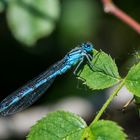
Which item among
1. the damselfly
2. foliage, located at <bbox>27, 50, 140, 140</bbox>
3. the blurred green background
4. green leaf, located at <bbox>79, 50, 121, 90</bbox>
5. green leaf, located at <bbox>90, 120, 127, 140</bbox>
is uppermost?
the blurred green background

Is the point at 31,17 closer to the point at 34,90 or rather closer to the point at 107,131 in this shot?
the point at 34,90

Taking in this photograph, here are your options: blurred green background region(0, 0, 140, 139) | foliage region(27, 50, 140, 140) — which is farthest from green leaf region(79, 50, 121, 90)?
blurred green background region(0, 0, 140, 139)

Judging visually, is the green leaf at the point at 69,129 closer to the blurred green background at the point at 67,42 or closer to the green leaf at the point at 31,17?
the green leaf at the point at 31,17

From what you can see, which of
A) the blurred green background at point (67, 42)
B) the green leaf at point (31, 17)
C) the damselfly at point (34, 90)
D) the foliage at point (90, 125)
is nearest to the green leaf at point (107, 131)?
the foliage at point (90, 125)

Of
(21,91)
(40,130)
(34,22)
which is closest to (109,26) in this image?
(34,22)

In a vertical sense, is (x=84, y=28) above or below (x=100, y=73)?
above

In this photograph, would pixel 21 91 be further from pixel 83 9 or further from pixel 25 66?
pixel 25 66

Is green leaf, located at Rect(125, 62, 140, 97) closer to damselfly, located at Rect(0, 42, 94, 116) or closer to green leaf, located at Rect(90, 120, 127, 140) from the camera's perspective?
green leaf, located at Rect(90, 120, 127, 140)
